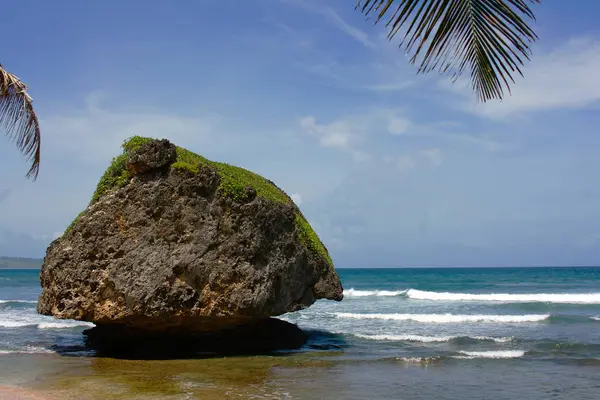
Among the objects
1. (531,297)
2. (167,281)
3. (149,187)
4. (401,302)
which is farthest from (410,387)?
(531,297)

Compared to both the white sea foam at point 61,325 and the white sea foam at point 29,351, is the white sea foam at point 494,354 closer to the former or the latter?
the white sea foam at point 29,351

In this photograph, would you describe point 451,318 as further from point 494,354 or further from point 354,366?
point 354,366

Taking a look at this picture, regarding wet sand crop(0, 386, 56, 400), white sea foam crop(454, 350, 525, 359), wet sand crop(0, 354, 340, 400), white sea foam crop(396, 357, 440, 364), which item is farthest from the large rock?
white sea foam crop(454, 350, 525, 359)

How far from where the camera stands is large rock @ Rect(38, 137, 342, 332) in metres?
11.3

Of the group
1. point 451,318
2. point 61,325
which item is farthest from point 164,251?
point 451,318

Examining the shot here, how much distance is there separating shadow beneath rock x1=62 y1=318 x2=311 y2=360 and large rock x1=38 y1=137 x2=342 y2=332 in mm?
988

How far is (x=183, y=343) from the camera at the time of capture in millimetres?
13391

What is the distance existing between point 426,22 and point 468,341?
12.8m

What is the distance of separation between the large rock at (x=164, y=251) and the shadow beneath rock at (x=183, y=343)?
0.99 metres

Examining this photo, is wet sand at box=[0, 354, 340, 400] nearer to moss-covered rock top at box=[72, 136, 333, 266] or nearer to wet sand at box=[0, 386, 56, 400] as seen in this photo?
wet sand at box=[0, 386, 56, 400]

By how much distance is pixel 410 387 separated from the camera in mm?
9766

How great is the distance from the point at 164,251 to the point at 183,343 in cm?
302

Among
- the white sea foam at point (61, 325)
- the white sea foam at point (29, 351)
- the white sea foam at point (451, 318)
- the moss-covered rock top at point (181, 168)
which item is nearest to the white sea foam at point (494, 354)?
the moss-covered rock top at point (181, 168)

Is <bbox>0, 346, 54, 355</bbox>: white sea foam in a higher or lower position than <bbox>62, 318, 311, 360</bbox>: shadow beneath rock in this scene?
lower
